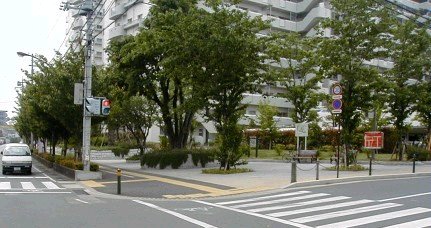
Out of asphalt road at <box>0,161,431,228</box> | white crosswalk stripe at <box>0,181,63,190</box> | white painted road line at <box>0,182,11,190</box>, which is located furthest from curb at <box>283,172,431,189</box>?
white painted road line at <box>0,182,11,190</box>

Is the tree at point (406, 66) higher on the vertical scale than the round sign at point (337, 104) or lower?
higher

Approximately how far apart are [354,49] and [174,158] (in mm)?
12299

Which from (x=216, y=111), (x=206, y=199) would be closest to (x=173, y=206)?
(x=206, y=199)

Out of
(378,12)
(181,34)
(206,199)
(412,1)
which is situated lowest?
(206,199)

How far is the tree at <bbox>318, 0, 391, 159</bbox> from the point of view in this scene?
24.8 metres

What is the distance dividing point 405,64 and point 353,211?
74.1 feet

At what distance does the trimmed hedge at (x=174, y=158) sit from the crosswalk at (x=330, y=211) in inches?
576

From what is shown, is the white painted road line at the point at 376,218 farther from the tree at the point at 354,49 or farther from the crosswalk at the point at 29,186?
the tree at the point at 354,49

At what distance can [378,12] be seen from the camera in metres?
25.0

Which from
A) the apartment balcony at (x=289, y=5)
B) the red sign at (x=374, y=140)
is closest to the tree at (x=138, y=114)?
the red sign at (x=374, y=140)

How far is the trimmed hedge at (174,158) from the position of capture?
2986cm

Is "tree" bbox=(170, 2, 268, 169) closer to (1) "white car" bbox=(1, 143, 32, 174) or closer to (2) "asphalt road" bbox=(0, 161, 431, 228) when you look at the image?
(2) "asphalt road" bbox=(0, 161, 431, 228)

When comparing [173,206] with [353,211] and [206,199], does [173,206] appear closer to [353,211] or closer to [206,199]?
[206,199]

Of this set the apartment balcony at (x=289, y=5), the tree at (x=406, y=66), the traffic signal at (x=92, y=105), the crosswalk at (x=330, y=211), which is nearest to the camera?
the crosswalk at (x=330, y=211)
